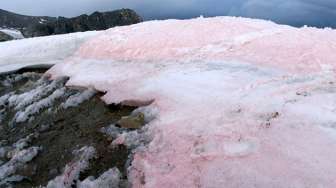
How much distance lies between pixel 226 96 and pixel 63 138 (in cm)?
339

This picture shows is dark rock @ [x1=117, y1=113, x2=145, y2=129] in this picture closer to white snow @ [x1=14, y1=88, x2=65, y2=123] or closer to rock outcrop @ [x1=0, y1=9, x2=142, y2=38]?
white snow @ [x1=14, y1=88, x2=65, y2=123]

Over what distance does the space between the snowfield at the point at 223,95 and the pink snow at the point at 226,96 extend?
22 millimetres

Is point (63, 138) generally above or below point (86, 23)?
above

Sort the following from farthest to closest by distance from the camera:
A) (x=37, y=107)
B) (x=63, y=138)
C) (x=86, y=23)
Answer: (x=86, y=23)
(x=37, y=107)
(x=63, y=138)

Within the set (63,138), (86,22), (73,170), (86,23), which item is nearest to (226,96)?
(73,170)

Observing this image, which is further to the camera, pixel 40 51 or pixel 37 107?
pixel 40 51

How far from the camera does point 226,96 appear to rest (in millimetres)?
9320

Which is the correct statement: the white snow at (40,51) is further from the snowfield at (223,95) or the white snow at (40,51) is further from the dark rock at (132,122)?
the dark rock at (132,122)

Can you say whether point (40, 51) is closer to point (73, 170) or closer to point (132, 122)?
point (132, 122)

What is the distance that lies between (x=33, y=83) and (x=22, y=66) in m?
2.78

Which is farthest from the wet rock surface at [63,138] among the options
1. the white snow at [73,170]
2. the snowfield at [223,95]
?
the snowfield at [223,95]

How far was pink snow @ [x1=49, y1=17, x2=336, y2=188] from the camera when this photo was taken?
22.9 feet

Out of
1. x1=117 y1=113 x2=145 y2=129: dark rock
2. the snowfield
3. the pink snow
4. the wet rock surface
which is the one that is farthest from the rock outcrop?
x1=117 y1=113 x2=145 y2=129: dark rock

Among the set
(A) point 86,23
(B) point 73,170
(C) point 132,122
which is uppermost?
(C) point 132,122
